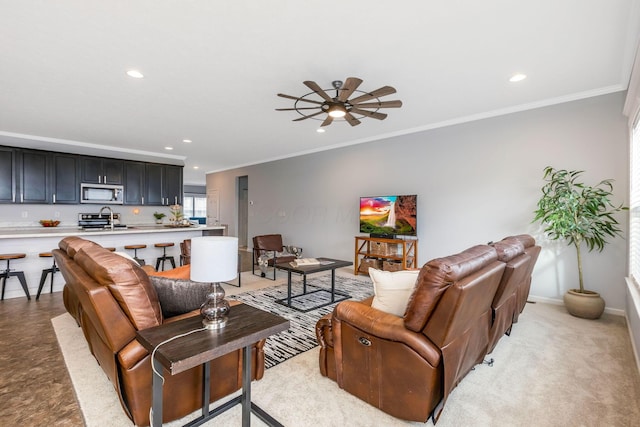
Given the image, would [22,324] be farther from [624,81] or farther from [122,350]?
[624,81]

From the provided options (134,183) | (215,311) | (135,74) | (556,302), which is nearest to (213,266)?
(215,311)

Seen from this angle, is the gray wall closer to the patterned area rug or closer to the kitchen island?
the patterned area rug

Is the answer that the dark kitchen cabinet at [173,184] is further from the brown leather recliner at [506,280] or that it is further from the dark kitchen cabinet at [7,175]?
the brown leather recliner at [506,280]

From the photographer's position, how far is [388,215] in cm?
538

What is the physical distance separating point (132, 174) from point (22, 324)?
4.21 metres

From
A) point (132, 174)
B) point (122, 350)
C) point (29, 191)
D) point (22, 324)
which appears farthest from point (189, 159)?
point (122, 350)

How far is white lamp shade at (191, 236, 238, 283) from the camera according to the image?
1611 mm

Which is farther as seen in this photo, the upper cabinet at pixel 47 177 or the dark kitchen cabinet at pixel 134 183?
the dark kitchen cabinet at pixel 134 183

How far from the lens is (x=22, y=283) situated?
4.28m

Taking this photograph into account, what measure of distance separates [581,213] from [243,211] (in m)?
8.24

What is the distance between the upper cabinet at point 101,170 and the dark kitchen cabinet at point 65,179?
117mm

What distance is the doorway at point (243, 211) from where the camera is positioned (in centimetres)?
947

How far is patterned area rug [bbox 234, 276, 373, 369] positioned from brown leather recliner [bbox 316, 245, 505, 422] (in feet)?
2.59

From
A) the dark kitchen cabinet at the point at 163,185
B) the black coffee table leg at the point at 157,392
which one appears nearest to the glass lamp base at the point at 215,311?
the black coffee table leg at the point at 157,392
